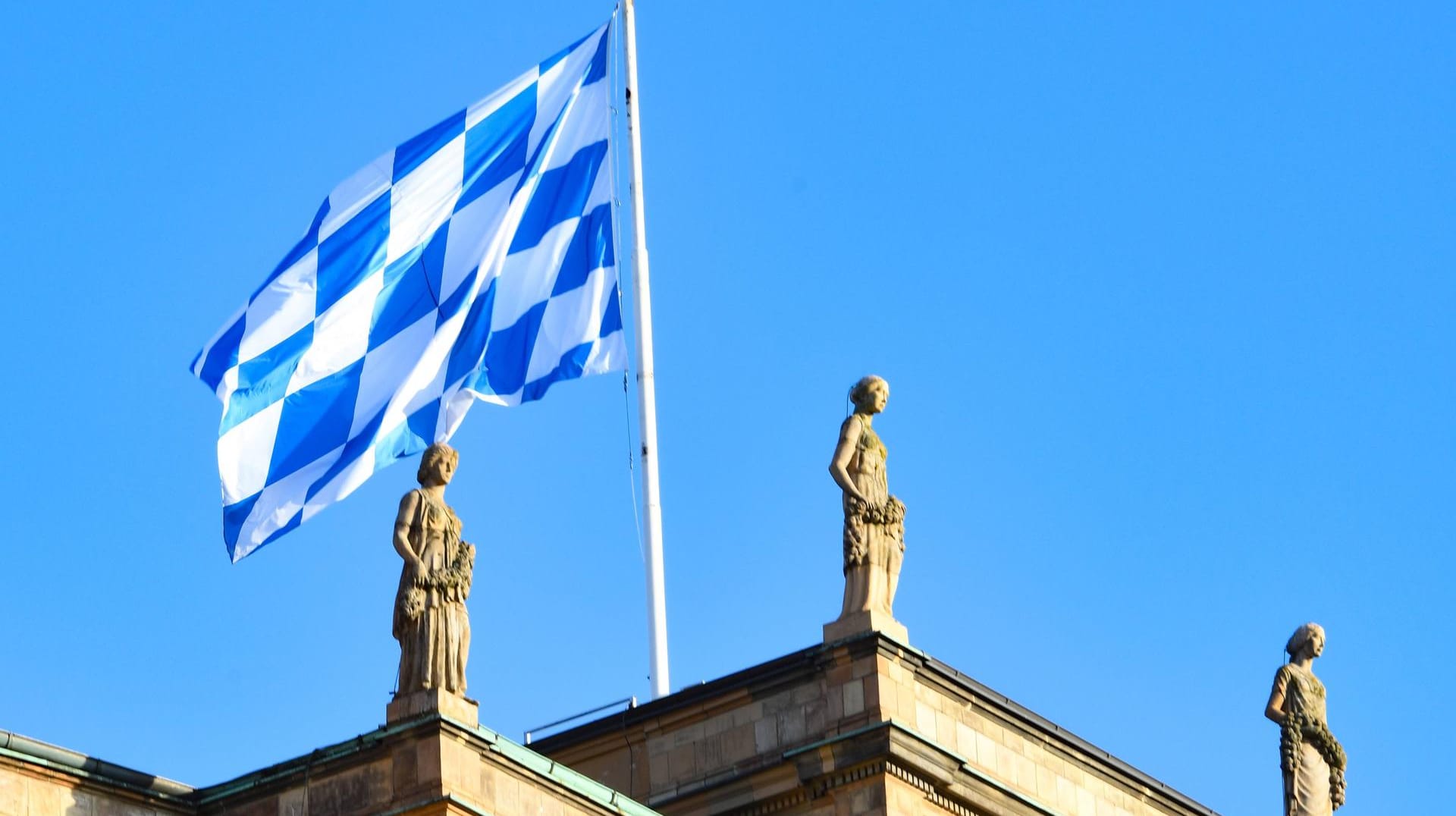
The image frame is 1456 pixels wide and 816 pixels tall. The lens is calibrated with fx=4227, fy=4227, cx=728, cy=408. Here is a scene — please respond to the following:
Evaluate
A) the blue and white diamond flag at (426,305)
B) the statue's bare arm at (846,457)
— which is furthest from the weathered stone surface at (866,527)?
the blue and white diamond flag at (426,305)

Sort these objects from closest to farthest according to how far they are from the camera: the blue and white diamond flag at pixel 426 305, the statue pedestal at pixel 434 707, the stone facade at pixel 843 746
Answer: the statue pedestal at pixel 434 707, the stone facade at pixel 843 746, the blue and white diamond flag at pixel 426 305

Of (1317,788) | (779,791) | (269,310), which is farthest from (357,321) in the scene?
(1317,788)

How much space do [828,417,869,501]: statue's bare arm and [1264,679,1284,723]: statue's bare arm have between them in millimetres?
7180

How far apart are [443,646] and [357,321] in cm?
1035

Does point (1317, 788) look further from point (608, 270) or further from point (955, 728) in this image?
point (608, 270)

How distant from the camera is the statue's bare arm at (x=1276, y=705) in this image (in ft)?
166

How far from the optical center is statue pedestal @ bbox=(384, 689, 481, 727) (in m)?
40.2

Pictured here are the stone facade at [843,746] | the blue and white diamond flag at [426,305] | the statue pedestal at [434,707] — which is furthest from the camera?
the blue and white diamond flag at [426,305]

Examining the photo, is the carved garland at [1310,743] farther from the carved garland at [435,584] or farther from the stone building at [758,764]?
the carved garland at [435,584]

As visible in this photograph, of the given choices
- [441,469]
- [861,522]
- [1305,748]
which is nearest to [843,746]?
[861,522]

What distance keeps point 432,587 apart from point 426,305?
391 inches

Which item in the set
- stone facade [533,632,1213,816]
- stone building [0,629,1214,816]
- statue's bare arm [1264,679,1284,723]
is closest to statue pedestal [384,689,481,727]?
stone building [0,629,1214,816]

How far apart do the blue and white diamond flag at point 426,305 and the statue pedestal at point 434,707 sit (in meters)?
7.51

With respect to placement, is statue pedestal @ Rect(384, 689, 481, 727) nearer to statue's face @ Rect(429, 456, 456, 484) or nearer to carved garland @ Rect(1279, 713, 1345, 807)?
statue's face @ Rect(429, 456, 456, 484)
